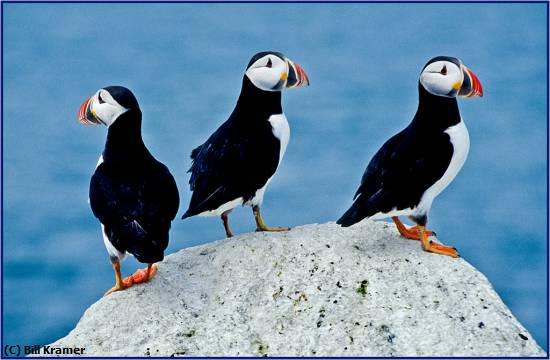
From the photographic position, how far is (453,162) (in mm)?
5777

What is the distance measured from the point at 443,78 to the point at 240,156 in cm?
140

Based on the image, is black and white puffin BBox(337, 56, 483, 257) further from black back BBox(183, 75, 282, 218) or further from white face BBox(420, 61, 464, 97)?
black back BBox(183, 75, 282, 218)

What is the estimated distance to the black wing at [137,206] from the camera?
5398 mm

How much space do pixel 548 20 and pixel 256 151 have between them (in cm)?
274

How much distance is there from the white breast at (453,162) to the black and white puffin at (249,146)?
39.0 inches

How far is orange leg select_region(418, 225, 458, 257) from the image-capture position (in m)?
5.80

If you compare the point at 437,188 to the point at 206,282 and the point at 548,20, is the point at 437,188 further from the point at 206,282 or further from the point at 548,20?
the point at 548,20

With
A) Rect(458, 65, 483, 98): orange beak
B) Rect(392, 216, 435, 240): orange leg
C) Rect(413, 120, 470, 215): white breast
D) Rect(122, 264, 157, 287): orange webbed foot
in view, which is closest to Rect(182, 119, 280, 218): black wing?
Rect(122, 264, 157, 287): orange webbed foot

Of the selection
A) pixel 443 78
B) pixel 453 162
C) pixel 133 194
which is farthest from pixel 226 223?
pixel 443 78

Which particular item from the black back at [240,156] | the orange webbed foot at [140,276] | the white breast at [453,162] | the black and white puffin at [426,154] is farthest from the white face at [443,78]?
the orange webbed foot at [140,276]

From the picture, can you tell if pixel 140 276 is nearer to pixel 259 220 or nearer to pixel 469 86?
pixel 259 220

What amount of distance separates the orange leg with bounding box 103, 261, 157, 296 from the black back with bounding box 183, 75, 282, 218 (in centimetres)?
45

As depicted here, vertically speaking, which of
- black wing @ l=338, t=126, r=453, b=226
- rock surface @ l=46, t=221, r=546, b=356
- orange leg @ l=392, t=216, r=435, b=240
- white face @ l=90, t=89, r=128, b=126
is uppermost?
white face @ l=90, t=89, r=128, b=126

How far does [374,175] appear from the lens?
587 cm
